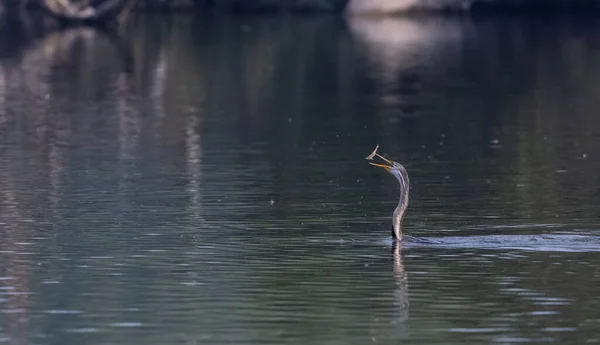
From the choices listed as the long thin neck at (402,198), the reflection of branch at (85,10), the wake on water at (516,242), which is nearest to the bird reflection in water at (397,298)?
the long thin neck at (402,198)

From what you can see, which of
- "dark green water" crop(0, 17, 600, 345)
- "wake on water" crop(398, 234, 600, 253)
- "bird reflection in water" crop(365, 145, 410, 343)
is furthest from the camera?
"wake on water" crop(398, 234, 600, 253)

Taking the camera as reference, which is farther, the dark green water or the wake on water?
the wake on water

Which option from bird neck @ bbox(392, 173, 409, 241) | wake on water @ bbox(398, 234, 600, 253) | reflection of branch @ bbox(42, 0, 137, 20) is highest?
reflection of branch @ bbox(42, 0, 137, 20)

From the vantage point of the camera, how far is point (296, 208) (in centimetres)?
2277

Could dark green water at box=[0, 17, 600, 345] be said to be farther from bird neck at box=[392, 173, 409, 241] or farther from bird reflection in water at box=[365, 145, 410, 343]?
bird neck at box=[392, 173, 409, 241]

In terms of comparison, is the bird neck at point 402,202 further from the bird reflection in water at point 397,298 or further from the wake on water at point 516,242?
the wake on water at point 516,242

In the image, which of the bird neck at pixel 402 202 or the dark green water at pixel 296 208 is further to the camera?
the bird neck at pixel 402 202

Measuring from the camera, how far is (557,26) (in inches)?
3169

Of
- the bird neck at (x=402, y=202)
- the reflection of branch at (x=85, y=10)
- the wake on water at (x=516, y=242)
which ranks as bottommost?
the wake on water at (x=516, y=242)

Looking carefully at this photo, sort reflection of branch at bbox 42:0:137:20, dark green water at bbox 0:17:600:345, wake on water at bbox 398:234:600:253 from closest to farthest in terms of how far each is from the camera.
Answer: dark green water at bbox 0:17:600:345, wake on water at bbox 398:234:600:253, reflection of branch at bbox 42:0:137:20

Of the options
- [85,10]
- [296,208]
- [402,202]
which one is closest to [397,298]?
[402,202]

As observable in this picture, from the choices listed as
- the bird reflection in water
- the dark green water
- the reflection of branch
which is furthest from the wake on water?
the reflection of branch

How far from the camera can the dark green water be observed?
1569 centimetres

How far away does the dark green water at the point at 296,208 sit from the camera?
15688mm
